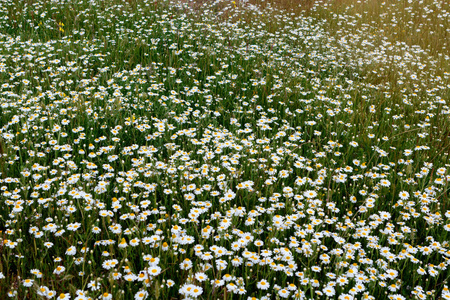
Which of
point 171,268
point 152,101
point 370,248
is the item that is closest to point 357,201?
point 370,248

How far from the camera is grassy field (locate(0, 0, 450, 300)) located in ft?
8.73

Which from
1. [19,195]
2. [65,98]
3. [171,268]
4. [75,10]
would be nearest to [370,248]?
[171,268]

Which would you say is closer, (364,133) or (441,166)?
(441,166)

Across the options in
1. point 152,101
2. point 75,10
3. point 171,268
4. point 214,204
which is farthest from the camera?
point 75,10

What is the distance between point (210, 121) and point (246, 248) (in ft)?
6.92

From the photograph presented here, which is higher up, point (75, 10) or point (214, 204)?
point (75, 10)

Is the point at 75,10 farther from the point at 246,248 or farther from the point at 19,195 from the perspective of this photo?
the point at 246,248

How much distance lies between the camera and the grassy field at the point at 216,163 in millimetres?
2660

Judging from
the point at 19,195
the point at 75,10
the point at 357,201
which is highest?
the point at 75,10

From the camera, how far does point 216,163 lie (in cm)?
383

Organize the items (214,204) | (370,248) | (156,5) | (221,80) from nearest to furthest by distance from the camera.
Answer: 1. (370,248)
2. (214,204)
3. (221,80)
4. (156,5)

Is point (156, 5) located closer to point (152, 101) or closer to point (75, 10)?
point (75, 10)

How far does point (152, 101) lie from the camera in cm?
514

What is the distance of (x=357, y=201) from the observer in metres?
3.60
